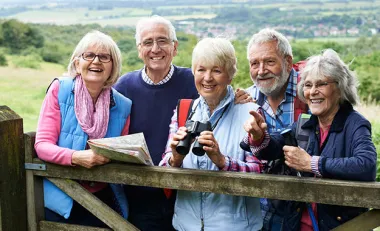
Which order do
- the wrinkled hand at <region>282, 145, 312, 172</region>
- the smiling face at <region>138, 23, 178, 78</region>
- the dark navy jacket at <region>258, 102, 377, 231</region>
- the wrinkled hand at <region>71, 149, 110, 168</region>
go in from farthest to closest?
the smiling face at <region>138, 23, 178, 78</region> → the wrinkled hand at <region>71, 149, 110, 168</region> → the wrinkled hand at <region>282, 145, 312, 172</region> → the dark navy jacket at <region>258, 102, 377, 231</region>

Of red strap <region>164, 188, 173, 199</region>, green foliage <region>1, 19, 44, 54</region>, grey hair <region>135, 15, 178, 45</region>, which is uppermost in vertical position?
green foliage <region>1, 19, 44, 54</region>

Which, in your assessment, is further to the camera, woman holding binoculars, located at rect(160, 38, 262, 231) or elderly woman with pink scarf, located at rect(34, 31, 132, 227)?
elderly woman with pink scarf, located at rect(34, 31, 132, 227)

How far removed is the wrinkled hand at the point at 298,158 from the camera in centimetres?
330

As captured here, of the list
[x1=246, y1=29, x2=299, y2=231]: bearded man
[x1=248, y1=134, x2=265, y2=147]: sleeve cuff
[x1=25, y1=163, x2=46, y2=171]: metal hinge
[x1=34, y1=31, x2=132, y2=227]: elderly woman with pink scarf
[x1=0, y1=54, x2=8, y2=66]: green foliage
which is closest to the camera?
[x1=248, y1=134, x2=265, y2=147]: sleeve cuff

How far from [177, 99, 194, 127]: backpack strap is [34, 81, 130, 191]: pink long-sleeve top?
0.76m

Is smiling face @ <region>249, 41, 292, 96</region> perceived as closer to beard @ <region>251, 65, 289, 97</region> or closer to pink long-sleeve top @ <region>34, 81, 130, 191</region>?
beard @ <region>251, 65, 289, 97</region>

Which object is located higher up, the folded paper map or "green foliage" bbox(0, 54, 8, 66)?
"green foliage" bbox(0, 54, 8, 66)

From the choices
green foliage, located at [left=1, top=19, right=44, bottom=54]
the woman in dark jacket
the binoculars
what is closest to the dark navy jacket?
the woman in dark jacket

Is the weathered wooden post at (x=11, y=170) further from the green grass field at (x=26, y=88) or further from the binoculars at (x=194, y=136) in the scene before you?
the green grass field at (x=26, y=88)

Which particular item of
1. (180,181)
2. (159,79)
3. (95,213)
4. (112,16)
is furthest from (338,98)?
(112,16)

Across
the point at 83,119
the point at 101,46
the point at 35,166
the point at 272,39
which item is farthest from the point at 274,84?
the point at 35,166

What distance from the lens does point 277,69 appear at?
13.9 ft

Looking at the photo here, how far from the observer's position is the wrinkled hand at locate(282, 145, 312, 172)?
3.30 metres

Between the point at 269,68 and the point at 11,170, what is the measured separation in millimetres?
2007
